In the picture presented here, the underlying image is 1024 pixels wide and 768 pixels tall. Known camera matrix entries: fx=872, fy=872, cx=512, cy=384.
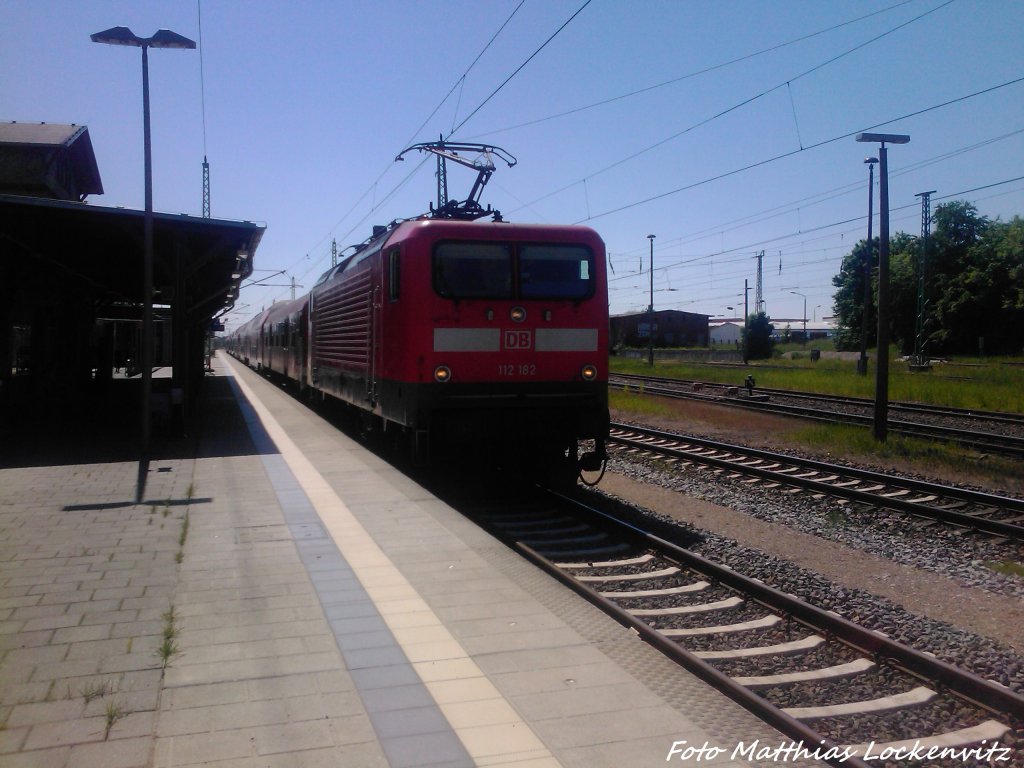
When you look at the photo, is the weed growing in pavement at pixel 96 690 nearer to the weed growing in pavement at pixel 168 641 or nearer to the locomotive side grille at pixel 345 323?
the weed growing in pavement at pixel 168 641

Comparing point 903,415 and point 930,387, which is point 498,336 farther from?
point 930,387

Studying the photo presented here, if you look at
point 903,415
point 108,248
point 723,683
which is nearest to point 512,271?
point 723,683

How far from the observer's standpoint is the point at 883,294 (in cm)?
1580

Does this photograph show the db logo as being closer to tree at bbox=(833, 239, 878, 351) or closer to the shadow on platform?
the shadow on platform

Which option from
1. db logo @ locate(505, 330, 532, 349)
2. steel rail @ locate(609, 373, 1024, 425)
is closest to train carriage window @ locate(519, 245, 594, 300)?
db logo @ locate(505, 330, 532, 349)

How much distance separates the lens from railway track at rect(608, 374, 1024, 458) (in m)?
14.8

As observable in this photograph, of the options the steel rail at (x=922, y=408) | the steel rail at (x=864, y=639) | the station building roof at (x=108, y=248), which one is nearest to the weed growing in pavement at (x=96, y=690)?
the steel rail at (x=864, y=639)

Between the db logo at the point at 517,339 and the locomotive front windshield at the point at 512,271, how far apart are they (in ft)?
1.30

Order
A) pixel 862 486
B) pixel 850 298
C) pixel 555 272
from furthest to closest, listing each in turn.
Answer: pixel 850 298 → pixel 862 486 → pixel 555 272

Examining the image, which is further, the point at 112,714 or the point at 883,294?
the point at 883,294

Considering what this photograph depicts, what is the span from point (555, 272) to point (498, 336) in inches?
39.2

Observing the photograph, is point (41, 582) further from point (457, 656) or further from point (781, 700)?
point (781, 700)

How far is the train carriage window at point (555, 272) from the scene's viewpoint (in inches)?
378

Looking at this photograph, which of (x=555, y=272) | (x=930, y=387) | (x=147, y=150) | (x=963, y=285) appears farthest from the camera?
(x=963, y=285)
